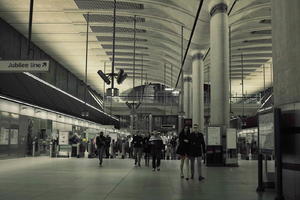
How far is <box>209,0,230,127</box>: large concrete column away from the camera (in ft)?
58.4

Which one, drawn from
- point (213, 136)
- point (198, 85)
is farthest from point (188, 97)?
point (213, 136)

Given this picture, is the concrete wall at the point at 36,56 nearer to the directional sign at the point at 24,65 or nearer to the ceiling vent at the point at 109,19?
the directional sign at the point at 24,65

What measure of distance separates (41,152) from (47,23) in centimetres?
886

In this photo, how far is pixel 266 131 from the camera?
26.2 ft

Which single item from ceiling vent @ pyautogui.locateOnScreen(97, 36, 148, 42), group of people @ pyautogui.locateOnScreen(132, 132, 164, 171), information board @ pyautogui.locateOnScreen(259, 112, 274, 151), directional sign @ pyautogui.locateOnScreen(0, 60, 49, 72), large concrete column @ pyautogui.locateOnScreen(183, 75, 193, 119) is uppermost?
ceiling vent @ pyautogui.locateOnScreen(97, 36, 148, 42)

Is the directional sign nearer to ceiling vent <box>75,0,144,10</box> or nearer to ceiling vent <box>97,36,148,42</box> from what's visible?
ceiling vent <box>75,0,144,10</box>

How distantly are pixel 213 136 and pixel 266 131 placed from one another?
968 cm

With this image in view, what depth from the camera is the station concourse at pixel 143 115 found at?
758 centimetres

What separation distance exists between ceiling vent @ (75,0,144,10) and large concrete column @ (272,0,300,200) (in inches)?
556

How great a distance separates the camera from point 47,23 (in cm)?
2273

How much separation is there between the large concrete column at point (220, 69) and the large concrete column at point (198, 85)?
30.6 ft

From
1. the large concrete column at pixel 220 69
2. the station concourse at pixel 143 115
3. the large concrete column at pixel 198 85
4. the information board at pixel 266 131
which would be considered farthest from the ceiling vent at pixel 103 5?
the information board at pixel 266 131

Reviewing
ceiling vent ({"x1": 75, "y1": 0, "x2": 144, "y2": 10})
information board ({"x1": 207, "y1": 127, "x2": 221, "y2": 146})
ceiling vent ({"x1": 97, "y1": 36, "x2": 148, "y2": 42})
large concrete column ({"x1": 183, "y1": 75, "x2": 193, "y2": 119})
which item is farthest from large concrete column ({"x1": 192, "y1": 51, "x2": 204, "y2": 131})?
information board ({"x1": 207, "y1": 127, "x2": 221, "y2": 146})

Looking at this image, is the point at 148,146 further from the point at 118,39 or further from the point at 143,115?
the point at 143,115
